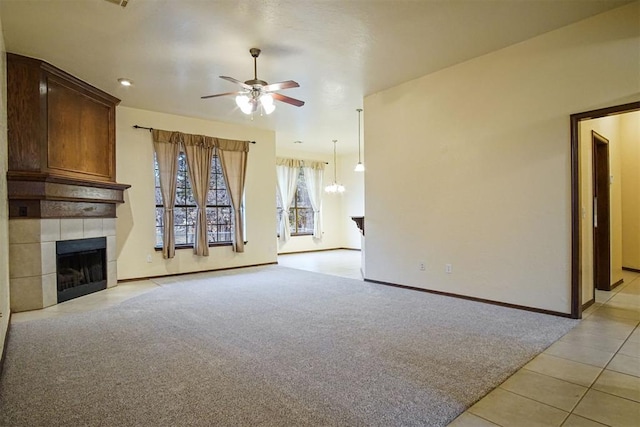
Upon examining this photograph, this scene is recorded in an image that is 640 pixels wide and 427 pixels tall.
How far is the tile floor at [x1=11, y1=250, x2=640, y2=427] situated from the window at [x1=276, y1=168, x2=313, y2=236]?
260 inches

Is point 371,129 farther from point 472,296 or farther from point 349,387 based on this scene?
point 349,387

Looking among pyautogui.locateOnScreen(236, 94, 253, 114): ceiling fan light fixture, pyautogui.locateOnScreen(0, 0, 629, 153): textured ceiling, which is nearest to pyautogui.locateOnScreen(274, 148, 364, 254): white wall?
pyautogui.locateOnScreen(0, 0, 629, 153): textured ceiling

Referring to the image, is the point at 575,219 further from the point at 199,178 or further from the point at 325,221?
the point at 325,221

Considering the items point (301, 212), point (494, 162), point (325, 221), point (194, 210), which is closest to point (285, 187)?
point (301, 212)

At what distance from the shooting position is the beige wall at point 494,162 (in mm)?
3482

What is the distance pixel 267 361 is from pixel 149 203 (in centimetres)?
459

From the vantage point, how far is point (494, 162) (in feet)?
13.6

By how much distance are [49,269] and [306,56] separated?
13.6ft

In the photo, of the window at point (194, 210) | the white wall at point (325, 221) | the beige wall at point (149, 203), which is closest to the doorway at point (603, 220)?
the beige wall at point (149, 203)

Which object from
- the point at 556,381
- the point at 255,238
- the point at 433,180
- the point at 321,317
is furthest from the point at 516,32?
the point at 255,238

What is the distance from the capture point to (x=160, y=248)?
6219 millimetres

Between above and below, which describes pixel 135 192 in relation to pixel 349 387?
above

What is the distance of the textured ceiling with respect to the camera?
3.13 m

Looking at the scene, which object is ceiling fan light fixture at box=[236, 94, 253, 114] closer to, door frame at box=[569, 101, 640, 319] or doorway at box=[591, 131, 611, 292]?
door frame at box=[569, 101, 640, 319]
